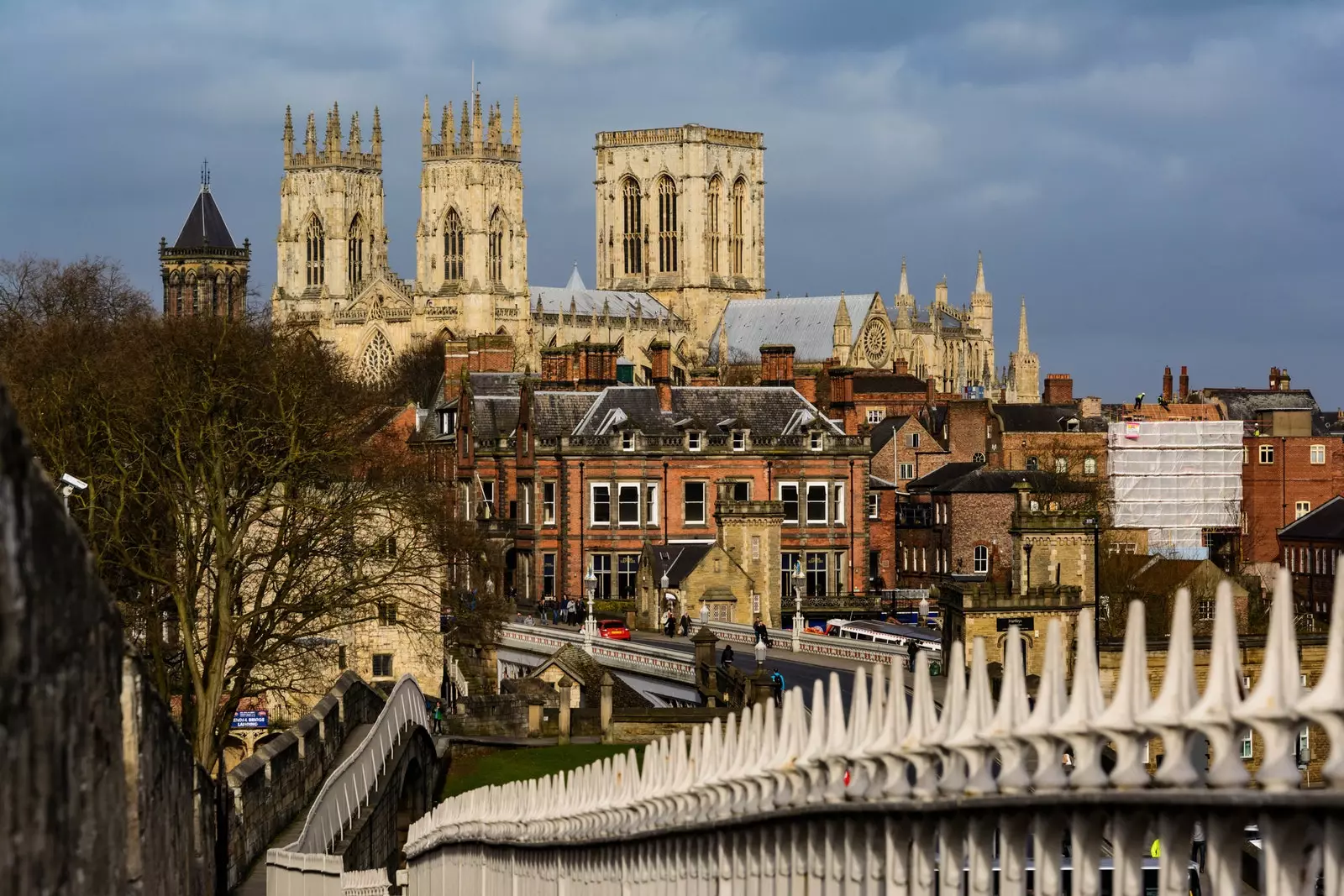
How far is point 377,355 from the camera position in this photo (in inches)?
6973

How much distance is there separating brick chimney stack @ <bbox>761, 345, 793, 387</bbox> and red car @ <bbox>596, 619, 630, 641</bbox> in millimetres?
16442

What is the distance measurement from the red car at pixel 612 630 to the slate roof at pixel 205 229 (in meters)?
117

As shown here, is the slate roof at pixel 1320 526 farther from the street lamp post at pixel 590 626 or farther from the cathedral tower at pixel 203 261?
the cathedral tower at pixel 203 261

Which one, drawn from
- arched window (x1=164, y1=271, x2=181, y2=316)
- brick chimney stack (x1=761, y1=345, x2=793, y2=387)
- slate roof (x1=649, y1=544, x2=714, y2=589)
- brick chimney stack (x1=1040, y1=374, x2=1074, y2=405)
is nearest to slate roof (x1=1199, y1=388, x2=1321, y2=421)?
brick chimney stack (x1=1040, y1=374, x2=1074, y2=405)

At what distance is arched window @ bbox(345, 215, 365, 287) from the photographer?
193m

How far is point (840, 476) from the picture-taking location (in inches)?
2965

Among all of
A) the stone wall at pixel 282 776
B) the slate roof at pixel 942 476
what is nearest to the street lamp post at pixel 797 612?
the stone wall at pixel 282 776

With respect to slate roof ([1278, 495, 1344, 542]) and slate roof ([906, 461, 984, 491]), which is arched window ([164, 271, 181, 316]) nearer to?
slate roof ([906, 461, 984, 491])

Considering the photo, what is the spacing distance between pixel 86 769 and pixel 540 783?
1060 centimetres

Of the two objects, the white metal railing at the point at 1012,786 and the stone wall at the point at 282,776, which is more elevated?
the white metal railing at the point at 1012,786

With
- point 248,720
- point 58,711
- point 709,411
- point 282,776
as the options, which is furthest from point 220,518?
point 709,411

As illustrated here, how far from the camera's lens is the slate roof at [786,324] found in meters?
179

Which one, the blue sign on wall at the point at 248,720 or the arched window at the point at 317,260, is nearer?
the blue sign on wall at the point at 248,720

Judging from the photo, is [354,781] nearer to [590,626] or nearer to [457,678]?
[590,626]
